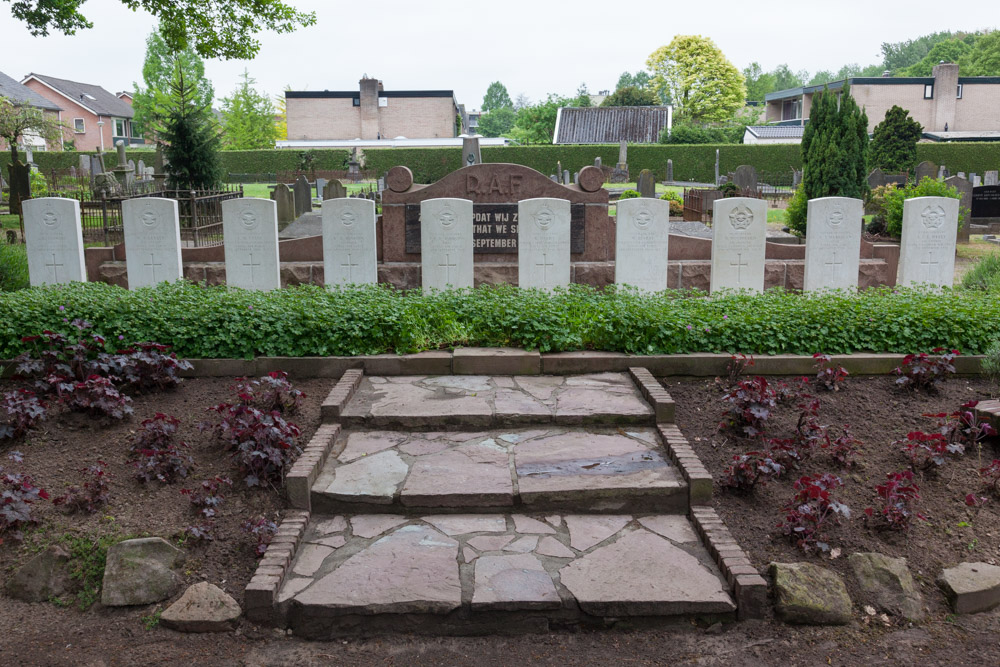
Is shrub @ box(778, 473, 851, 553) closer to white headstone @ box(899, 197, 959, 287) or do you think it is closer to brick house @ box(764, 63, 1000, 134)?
white headstone @ box(899, 197, 959, 287)

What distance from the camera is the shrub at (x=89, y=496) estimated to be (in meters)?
4.34

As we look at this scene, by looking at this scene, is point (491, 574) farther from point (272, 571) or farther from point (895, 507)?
point (895, 507)

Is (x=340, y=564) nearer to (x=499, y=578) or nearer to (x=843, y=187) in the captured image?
(x=499, y=578)

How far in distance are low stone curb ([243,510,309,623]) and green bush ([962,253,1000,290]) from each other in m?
8.36

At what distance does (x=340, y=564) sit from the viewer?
401cm

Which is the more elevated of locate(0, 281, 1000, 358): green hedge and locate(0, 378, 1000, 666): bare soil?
locate(0, 281, 1000, 358): green hedge

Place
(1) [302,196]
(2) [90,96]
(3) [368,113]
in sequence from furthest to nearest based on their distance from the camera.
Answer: (2) [90,96]
(3) [368,113]
(1) [302,196]

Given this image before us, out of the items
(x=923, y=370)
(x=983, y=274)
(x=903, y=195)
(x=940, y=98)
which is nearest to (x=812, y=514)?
(x=923, y=370)

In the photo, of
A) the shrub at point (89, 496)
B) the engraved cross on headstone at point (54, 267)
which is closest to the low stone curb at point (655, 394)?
the shrub at point (89, 496)

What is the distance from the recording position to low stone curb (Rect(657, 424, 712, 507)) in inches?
176

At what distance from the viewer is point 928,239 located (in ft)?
29.2

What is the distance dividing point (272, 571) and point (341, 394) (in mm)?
1848

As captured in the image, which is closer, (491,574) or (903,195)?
(491,574)

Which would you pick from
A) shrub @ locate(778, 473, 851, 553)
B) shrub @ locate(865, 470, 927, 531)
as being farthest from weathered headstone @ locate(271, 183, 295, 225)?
shrub @ locate(865, 470, 927, 531)
